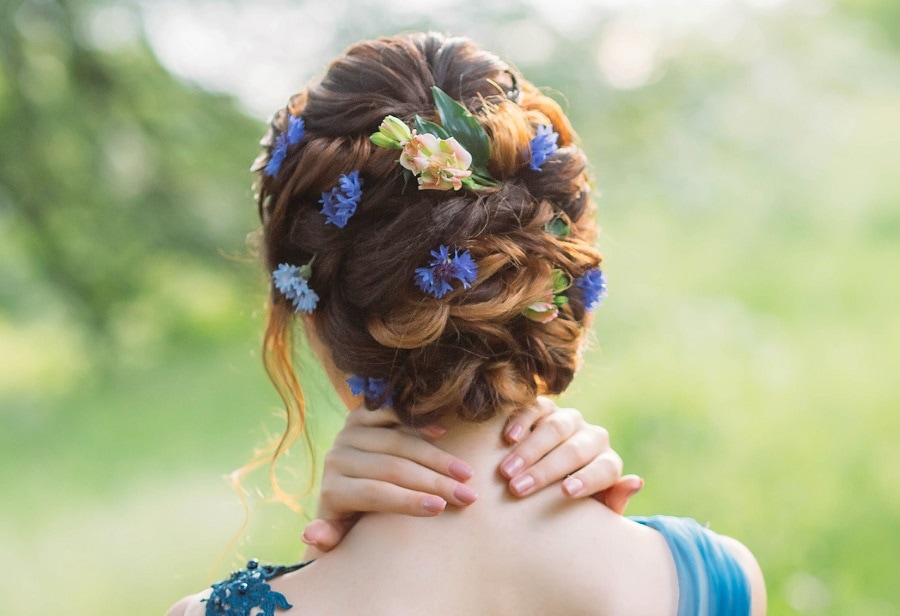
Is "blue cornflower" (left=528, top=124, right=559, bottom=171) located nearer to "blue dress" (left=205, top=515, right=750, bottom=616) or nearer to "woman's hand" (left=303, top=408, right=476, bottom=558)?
"woman's hand" (left=303, top=408, right=476, bottom=558)

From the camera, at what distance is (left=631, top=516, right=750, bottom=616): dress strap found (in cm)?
147

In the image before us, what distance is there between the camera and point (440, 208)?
1406mm

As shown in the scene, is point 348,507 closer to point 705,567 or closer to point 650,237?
point 705,567

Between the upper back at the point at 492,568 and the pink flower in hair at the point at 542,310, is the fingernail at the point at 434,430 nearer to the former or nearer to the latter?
the upper back at the point at 492,568

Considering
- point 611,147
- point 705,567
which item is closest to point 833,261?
point 611,147

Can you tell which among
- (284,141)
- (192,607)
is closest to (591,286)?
(284,141)

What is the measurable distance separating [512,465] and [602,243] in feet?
12.3

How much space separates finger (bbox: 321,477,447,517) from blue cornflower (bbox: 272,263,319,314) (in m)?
0.29

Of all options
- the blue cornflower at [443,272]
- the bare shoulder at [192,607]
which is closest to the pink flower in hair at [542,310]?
the blue cornflower at [443,272]

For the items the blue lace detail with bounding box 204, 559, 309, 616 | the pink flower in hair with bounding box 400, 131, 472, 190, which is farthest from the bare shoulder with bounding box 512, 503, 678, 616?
the pink flower in hair with bounding box 400, 131, 472, 190

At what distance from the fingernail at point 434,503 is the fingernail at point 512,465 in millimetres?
112

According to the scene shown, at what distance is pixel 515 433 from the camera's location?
1476mm

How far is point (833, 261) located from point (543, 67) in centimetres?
187

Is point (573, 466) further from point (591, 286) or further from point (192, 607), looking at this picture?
point (192, 607)
